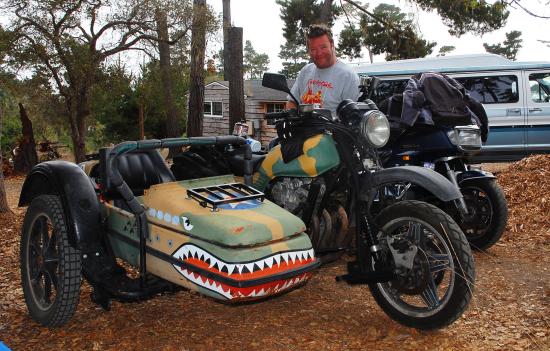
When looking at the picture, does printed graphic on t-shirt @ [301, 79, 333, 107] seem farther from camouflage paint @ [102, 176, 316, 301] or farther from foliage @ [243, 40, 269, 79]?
foliage @ [243, 40, 269, 79]

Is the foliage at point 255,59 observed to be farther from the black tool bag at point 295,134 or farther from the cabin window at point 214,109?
the black tool bag at point 295,134

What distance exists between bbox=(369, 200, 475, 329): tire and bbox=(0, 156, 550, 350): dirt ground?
15 centimetres

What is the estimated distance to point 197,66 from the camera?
13859mm

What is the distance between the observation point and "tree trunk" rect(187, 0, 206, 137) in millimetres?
12773

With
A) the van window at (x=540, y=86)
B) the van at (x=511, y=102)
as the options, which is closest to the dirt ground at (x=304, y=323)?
the van at (x=511, y=102)

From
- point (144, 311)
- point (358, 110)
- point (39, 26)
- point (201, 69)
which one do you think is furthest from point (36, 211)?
point (201, 69)

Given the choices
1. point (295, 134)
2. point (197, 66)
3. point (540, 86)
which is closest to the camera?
point (295, 134)

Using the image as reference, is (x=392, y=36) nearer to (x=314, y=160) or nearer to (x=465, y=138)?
(x=465, y=138)

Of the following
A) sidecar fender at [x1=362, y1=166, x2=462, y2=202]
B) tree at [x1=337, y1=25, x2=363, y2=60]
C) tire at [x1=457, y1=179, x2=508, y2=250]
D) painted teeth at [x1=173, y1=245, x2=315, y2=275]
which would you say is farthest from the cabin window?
painted teeth at [x1=173, y1=245, x2=315, y2=275]

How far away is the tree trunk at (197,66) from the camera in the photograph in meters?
12.8

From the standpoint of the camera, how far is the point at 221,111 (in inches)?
1081

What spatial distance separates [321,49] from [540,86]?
7.77 m

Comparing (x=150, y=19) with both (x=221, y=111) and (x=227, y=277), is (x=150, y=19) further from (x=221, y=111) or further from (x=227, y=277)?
(x=221, y=111)

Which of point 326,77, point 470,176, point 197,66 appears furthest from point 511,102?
point 197,66
